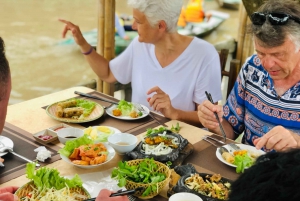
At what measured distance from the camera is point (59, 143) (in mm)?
1855

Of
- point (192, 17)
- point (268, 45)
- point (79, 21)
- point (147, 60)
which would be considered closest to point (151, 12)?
point (147, 60)

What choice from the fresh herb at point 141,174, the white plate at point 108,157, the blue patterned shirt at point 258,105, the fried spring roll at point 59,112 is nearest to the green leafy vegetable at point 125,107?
the fried spring roll at point 59,112

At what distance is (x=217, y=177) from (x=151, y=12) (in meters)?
1.22

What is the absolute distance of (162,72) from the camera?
2531 mm

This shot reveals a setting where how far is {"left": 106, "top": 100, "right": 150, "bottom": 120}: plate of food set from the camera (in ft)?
7.11

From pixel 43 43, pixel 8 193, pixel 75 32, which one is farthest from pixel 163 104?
pixel 43 43

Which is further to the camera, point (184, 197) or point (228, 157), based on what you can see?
point (228, 157)

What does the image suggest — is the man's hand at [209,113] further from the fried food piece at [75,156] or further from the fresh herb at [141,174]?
the fried food piece at [75,156]

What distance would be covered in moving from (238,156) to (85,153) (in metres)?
0.68

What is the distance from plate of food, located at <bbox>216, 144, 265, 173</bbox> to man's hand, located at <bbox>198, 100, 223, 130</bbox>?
0.20 m

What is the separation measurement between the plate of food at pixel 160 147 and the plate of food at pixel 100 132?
0.20 metres

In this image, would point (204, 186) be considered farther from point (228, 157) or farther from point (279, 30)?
point (279, 30)

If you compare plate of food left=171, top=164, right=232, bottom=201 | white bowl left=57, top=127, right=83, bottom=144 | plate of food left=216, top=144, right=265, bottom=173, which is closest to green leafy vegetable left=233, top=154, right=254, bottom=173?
plate of food left=216, top=144, right=265, bottom=173

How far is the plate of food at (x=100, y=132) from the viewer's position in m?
1.88
